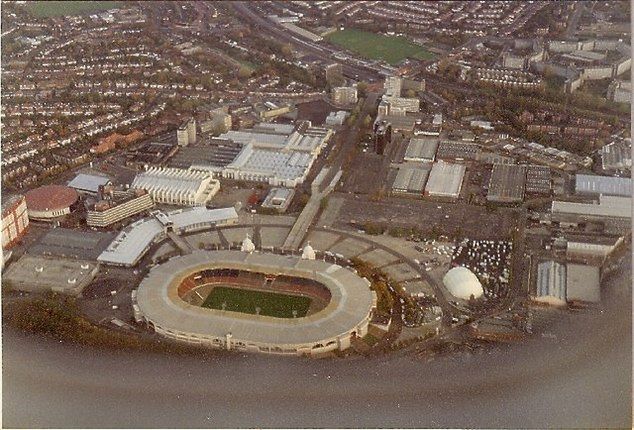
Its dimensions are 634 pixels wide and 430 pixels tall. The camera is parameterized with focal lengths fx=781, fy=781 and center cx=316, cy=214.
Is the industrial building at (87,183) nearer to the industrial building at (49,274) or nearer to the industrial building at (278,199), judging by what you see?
the industrial building at (49,274)

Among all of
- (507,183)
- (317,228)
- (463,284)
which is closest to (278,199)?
(317,228)

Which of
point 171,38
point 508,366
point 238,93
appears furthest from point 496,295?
point 171,38

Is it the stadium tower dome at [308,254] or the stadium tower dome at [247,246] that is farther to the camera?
the stadium tower dome at [247,246]

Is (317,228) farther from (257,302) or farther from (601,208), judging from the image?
(601,208)

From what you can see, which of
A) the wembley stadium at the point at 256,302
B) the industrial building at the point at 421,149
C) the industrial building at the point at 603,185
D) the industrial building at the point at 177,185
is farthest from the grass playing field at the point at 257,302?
the industrial building at the point at 603,185

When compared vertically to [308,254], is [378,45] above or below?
above

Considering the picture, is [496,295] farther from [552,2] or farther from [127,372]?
[552,2]
